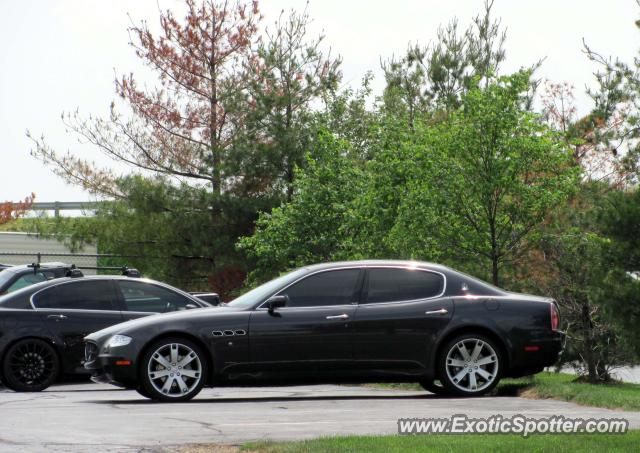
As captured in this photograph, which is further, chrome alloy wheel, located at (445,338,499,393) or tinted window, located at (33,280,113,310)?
tinted window, located at (33,280,113,310)

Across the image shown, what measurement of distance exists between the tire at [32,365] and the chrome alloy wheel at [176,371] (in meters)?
3.07

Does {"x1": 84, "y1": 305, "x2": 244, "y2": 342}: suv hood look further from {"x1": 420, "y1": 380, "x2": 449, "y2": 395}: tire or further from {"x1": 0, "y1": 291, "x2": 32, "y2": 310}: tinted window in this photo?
{"x1": 0, "y1": 291, "x2": 32, "y2": 310}: tinted window

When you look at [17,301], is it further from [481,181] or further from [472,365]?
[481,181]

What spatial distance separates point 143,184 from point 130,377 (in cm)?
2053

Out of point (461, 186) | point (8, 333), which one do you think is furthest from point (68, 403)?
point (461, 186)

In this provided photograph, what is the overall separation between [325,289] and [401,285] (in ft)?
2.84

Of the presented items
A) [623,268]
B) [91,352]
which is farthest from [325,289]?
[623,268]

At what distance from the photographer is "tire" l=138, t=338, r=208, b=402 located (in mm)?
12820

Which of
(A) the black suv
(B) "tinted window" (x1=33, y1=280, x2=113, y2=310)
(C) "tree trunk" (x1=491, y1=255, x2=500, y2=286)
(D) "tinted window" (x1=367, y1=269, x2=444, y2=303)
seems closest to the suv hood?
(D) "tinted window" (x1=367, y1=269, x2=444, y2=303)

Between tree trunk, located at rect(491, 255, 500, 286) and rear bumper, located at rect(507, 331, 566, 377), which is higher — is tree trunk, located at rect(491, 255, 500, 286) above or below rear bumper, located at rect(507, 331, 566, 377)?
above

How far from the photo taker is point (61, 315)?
15531 mm

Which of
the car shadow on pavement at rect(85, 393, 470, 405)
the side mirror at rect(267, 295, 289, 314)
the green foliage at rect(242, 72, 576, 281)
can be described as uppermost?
the green foliage at rect(242, 72, 576, 281)

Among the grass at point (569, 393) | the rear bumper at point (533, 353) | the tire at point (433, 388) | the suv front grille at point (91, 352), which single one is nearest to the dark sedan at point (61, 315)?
the suv front grille at point (91, 352)

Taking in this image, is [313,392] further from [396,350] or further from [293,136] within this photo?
[293,136]
